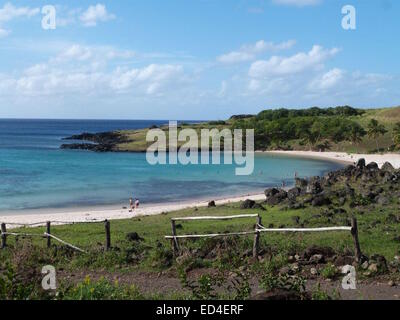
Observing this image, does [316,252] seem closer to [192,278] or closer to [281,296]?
[192,278]

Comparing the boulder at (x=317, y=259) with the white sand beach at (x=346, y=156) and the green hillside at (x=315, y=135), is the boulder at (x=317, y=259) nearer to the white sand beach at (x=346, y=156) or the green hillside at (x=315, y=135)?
the white sand beach at (x=346, y=156)

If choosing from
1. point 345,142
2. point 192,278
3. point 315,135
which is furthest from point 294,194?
point 315,135

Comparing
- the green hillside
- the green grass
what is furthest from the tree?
the green grass

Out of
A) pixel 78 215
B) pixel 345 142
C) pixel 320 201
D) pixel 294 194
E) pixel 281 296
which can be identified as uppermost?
pixel 345 142

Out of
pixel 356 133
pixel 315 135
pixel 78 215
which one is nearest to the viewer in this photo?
pixel 78 215

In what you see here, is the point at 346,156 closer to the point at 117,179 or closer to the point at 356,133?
the point at 356,133

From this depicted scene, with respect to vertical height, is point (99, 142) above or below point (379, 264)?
above

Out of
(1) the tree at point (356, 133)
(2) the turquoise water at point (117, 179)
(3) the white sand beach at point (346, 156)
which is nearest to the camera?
(2) the turquoise water at point (117, 179)

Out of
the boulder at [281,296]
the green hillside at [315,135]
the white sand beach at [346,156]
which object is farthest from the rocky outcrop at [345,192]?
the green hillside at [315,135]

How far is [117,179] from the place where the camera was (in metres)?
70.0

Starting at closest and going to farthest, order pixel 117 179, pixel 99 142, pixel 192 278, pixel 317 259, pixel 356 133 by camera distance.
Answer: pixel 192 278
pixel 317 259
pixel 117 179
pixel 356 133
pixel 99 142

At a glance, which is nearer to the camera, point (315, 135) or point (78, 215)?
point (78, 215)

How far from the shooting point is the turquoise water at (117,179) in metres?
52.4
